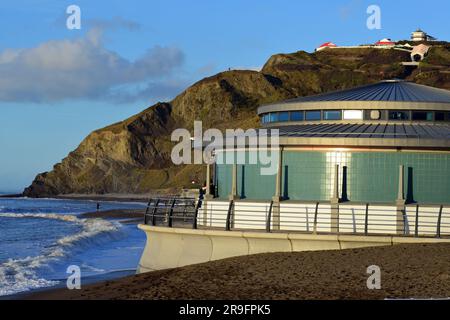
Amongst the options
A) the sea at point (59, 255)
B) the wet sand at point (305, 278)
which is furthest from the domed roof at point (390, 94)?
the sea at point (59, 255)

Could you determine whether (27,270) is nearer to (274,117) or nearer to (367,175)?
(274,117)

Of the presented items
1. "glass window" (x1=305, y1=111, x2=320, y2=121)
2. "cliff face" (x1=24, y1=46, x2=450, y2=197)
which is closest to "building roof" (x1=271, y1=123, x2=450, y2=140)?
"glass window" (x1=305, y1=111, x2=320, y2=121)

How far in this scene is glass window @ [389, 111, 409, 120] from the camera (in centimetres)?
2889

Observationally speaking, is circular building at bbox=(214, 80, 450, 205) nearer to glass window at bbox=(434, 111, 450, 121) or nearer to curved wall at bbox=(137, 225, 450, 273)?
glass window at bbox=(434, 111, 450, 121)

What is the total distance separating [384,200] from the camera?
84.0 feet

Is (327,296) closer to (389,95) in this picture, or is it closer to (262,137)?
(262,137)

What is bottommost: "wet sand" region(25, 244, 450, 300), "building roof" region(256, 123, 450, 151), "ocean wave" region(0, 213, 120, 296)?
"ocean wave" region(0, 213, 120, 296)

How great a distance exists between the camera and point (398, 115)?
2891 cm

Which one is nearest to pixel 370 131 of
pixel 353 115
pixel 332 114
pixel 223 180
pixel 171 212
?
pixel 353 115

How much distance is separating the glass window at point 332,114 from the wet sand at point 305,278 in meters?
7.20

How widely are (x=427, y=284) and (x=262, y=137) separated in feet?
30.6

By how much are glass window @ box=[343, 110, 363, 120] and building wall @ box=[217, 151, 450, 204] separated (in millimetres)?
3461

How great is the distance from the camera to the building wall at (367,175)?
25.5m

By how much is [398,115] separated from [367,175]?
13.0ft
